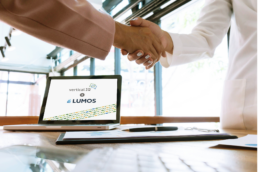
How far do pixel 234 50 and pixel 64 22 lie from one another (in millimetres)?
818

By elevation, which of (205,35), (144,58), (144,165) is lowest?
(144,165)

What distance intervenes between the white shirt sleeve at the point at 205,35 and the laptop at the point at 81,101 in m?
0.36

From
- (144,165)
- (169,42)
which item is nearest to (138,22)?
(169,42)

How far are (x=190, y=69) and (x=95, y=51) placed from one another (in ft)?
8.11

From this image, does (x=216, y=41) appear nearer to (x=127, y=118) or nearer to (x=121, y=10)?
(x=127, y=118)

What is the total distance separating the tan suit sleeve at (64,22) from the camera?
26.5 inches

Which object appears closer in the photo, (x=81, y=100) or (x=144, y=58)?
(x=81, y=100)

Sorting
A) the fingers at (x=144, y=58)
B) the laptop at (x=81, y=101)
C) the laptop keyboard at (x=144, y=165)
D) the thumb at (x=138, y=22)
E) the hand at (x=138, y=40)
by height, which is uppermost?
the thumb at (x=138, y=22)

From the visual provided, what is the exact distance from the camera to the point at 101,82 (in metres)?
1.10

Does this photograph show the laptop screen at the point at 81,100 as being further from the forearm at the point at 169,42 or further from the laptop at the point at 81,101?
the forearm at the point at 169,42

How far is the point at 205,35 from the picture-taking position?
45.0 inches

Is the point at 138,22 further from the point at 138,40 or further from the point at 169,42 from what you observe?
the point at 169,42

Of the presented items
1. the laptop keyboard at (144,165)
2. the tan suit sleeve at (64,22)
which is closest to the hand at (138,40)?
the tan suit sleeve at (64,22)

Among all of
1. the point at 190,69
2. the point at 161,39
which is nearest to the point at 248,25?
the point at 161,39
